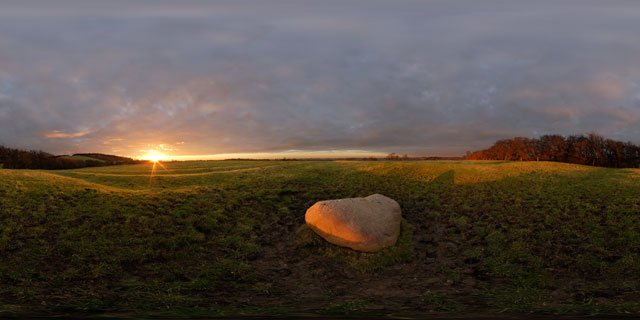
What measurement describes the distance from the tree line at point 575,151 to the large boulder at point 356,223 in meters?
56.2

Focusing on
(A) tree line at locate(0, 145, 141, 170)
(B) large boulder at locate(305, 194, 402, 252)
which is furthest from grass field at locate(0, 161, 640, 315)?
(A) tree line at locate(0, 145, 141, 170)

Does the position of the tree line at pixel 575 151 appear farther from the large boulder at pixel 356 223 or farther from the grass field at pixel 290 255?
the large boulder at pixel 356 223

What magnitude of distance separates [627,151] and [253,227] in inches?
2632

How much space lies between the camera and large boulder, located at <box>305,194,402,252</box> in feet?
49.8

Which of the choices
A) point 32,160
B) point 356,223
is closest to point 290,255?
point 356,223

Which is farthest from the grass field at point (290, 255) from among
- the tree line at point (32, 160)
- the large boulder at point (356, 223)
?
the tree line at point (32, 160)

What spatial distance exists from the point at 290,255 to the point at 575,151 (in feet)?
206

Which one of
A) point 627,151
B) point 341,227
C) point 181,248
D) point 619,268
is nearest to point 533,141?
point 627,151

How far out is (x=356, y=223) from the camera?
614 inches

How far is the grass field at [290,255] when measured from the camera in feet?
33.1

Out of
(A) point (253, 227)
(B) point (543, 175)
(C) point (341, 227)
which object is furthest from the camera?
(B) point (543, 175)

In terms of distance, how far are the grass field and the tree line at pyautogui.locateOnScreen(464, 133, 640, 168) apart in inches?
1481

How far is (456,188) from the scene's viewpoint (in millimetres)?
26953

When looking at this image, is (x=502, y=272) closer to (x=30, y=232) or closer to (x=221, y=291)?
(x=221, y=291)
